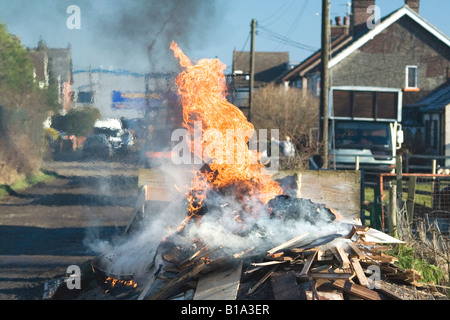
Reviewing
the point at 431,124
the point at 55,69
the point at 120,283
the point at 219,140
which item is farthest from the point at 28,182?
the point at 431,124

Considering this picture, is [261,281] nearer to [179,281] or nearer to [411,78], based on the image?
[179,281]

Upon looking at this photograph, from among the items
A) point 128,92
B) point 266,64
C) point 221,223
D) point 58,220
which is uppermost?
point 266,64

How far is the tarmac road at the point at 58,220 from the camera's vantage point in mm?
8726

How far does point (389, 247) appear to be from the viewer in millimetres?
6969

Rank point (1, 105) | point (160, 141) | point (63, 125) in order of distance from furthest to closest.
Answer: point (1, 105), point (63, 125), point (160, 141)

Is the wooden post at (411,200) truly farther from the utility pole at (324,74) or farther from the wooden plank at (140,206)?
the wooden plank at (140,206)

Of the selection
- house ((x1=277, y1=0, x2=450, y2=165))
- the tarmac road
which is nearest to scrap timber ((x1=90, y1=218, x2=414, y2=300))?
the tarmac road

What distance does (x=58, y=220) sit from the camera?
13.7m

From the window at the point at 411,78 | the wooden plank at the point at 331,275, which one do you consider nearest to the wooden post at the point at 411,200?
the wooden plank at the point at 331,275

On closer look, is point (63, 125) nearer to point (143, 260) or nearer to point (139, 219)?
point (139, 219)

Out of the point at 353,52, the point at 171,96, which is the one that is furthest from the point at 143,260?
the point at 353,52

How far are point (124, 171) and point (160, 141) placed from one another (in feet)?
5.55

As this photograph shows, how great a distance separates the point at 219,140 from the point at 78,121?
6579mm

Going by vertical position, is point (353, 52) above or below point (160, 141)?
above
